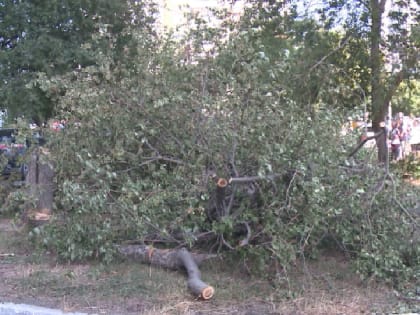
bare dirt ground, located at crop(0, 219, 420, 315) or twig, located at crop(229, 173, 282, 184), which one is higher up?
twig, located at crop(229, 173, 282, 184)

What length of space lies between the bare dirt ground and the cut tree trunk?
9 centimetres

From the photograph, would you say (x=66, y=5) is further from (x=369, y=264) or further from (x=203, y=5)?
(x=369, y=264)

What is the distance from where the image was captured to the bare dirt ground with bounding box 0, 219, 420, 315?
507 cm

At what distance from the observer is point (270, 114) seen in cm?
581

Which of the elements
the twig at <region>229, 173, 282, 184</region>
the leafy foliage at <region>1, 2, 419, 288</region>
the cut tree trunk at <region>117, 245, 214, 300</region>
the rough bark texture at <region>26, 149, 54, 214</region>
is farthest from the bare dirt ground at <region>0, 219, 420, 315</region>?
the rough bark texture at <region>26, 149, 54, 214</region>

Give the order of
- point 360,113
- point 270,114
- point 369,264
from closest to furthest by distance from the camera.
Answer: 1. point 369,264
2. point 270,114
3. point 360,113

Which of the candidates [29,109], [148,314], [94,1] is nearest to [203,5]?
[94,1]

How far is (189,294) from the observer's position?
5.39 metres

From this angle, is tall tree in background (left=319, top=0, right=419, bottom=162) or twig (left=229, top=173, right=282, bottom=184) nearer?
twig (left=229, top=173, right=282, bottom=184)

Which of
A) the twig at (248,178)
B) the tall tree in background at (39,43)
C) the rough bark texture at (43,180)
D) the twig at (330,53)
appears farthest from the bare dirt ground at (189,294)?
the twig at (330,53)

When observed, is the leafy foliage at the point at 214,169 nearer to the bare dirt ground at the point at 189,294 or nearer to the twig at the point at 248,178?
the twig at the point at 248,178

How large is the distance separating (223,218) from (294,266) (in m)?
0.99

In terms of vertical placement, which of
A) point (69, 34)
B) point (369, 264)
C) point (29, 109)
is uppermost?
point (69, 34)

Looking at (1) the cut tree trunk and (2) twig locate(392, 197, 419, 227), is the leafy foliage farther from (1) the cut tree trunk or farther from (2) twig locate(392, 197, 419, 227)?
(1) the cut tree trunk
